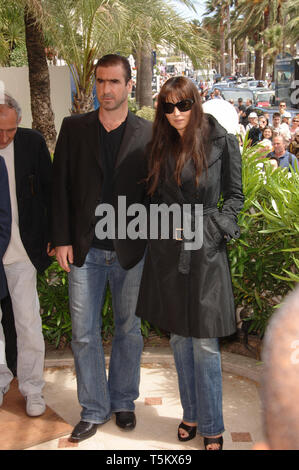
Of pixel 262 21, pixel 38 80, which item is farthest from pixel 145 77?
pixel 262 21

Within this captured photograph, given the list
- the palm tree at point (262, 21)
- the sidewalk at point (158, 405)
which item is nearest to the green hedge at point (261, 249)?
the sidewalk at point (158, 405)

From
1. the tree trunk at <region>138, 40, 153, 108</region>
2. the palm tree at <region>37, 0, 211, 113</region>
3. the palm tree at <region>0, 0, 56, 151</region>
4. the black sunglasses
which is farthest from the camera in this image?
the tree trunk at <region>138, 40, 153, 108</region>

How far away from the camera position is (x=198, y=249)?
3.05m

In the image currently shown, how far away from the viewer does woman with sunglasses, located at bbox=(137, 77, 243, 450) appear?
3.03 m

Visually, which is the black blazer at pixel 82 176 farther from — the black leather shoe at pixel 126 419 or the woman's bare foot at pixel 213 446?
the woman's bare foot at pixel 213 446

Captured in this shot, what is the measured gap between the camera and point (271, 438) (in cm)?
75

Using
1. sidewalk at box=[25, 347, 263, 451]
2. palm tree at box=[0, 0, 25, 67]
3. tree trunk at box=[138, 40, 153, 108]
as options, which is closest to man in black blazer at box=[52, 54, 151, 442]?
sidewalk at box=[25, 347, 263, 451]

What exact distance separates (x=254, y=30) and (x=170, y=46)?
143ft

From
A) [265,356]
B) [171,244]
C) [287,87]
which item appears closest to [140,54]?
[287,87]

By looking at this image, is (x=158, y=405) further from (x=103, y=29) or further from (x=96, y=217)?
(x=103, y=29)

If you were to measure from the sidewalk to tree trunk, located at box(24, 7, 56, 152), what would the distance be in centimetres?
722

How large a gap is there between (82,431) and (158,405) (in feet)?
1.99

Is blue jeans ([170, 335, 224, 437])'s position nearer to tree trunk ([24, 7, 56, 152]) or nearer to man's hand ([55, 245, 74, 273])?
man's hand ([55, 245, 74, 273])

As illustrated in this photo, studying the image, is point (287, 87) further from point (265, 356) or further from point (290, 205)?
point (265, 356)
